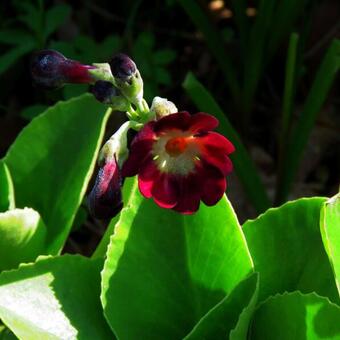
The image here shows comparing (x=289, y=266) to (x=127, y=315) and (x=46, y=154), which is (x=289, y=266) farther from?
(x=46, y=154)

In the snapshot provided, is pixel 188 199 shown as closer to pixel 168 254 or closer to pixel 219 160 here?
pixel 219 160

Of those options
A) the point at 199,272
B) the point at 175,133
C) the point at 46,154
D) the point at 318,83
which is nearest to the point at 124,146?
the point at 175,133

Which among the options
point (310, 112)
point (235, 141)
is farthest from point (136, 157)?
point (310, 112)

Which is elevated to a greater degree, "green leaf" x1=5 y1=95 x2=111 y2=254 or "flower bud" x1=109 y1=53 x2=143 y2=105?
"flower bud" x1=109 y1=53 x2=143 y2=105

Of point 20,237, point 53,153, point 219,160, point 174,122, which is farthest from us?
point 53,153

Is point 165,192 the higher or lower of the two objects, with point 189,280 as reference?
higher

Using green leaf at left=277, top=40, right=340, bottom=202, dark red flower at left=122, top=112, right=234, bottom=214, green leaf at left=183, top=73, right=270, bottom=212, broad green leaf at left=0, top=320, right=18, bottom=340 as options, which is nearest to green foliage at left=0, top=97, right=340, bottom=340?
dark red flower at left=122, top=112, right=234, bottom=214

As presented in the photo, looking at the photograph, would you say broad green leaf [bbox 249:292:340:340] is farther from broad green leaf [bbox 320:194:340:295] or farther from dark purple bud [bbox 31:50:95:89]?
dark purple bud [bbox 31:50:95:89]
